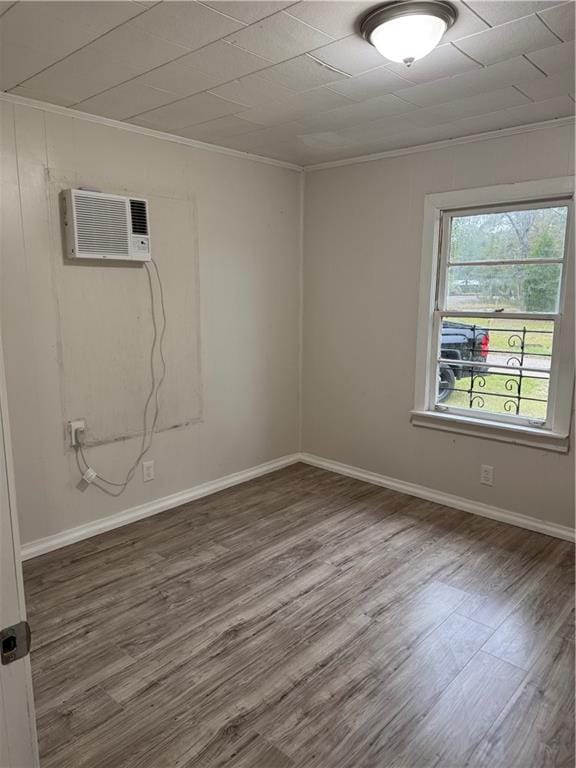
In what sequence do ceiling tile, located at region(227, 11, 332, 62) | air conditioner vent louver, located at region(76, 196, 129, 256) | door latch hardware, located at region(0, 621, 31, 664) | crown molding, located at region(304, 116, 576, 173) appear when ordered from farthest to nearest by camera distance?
crown molding, located at region(304, 116, 576, 173) → air conditioner vent louver, located at region(76, 196, 129, 256) → ceiling tile, located at region(227, 11, 332, 62) → door latch hardware, located at region(0, 621, 31, 664)

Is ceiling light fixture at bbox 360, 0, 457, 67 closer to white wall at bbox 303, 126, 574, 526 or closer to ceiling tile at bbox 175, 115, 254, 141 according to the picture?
ceiling tile at bbox 175, 115, 254, 141

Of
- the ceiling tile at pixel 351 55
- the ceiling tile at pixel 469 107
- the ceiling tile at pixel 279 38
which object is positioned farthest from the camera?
the ceiling tile at pixel 469 107

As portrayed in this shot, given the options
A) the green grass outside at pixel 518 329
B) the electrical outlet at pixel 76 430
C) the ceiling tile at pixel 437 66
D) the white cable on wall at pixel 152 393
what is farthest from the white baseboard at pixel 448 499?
the ceiling tile at pixel 437 66

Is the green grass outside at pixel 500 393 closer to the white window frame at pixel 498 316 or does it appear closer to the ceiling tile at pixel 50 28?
the white window frame at pixel 498 316

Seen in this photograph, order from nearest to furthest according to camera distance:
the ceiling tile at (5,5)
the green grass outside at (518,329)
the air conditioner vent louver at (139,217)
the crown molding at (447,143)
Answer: the ceiling tile at (5,5) → the crown molding at (447,143) → the air conditioner vent louver at (139,217) → the green grass outside at (518,329)

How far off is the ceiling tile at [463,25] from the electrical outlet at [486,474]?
2467 mm

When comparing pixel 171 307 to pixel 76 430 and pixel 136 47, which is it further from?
pixel 136 47

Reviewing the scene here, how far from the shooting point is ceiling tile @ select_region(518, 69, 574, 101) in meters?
2.30

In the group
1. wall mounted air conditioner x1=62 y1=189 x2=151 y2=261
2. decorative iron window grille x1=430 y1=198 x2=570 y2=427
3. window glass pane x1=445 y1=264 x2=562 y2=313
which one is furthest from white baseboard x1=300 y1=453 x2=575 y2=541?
wall mounted air conditioner x1=62 y1=189 x2=151 y2=261

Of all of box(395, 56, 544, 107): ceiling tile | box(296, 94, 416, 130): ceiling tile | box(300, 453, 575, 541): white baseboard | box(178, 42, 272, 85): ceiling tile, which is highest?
box(296, 94, 416, 130): ceiling tile

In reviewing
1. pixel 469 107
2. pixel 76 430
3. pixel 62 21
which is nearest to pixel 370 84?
pixel 469 107

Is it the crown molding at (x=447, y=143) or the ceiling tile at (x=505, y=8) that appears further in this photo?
the crown molding at (x=447, y=143)

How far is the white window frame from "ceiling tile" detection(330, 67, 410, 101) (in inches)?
42.4

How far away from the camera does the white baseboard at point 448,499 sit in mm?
3136
